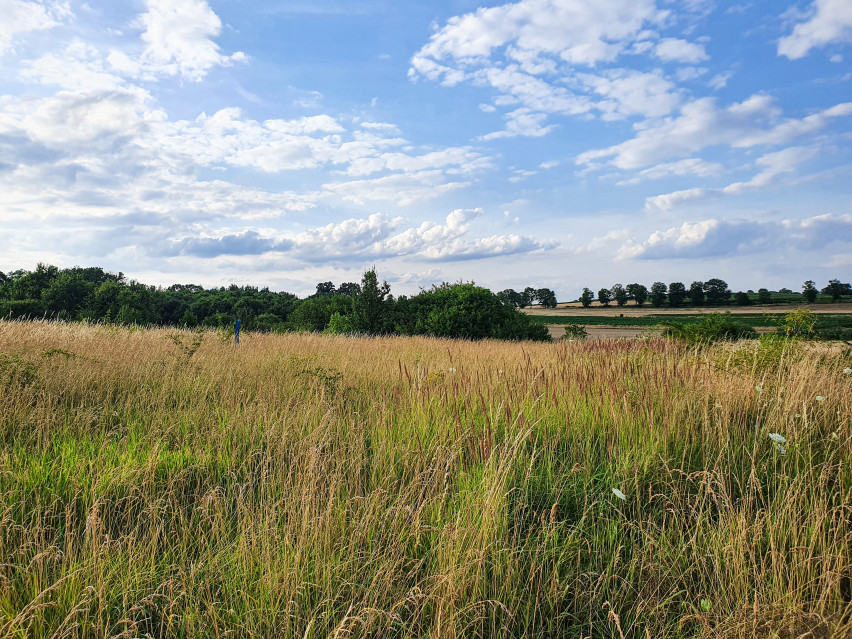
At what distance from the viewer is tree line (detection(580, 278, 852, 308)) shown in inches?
3061

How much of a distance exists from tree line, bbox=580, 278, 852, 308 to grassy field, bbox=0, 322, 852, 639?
293ft

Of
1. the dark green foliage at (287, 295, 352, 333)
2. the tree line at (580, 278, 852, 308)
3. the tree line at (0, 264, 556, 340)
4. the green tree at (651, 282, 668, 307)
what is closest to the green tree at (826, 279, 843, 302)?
the tree line at (580, 278, 852, 308)

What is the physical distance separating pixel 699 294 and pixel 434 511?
94928 millimetres

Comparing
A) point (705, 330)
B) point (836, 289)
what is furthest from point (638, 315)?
point (705, 330)

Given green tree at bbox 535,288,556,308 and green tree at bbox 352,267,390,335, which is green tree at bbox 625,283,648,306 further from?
green tree at bbox 352,267,390,335

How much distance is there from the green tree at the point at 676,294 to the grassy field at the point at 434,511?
8994 centimetres

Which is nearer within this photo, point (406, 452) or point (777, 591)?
point (777, 591)

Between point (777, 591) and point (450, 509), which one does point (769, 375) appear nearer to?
point (777, 591)

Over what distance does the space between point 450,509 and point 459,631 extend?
2.76ft

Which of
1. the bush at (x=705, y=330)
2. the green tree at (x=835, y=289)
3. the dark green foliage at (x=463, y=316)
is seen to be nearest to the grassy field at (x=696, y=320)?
the dark green foliage at (x=463, y=316)

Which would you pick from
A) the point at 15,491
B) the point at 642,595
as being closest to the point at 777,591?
the point at 642,595

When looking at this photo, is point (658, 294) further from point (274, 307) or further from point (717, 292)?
point (274, 307)

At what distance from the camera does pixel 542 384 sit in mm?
5590

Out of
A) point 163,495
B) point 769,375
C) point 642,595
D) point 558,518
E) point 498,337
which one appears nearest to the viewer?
point 642,595
